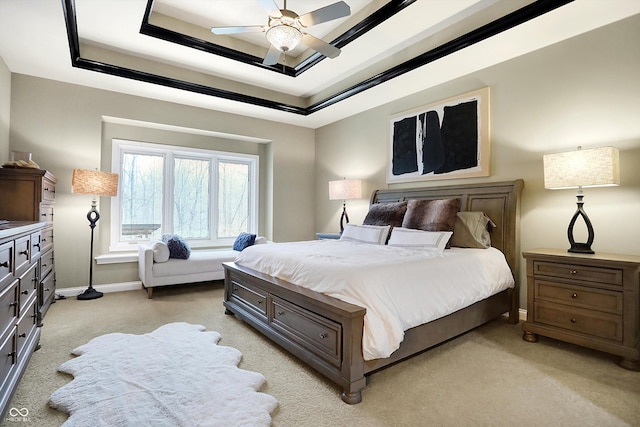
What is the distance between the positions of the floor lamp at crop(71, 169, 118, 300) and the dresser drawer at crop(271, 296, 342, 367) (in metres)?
2.79

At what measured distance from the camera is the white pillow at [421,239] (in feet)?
9.57

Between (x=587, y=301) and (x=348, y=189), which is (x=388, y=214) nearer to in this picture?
(x=348, y=189)

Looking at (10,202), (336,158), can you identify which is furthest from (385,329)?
(336,158)

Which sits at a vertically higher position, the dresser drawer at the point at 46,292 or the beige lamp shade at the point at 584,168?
the beige lamp shade at the point at 584,168

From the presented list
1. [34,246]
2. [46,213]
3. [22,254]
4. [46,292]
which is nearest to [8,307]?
[22,254]

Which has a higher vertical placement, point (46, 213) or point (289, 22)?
point (289, 22)

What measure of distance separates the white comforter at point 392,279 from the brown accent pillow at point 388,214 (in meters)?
0.79

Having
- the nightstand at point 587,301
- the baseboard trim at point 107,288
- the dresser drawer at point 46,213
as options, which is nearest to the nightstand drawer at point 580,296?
the nightstand at point 587,301

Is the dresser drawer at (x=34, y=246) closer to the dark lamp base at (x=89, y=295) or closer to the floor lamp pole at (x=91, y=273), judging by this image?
the floor lamp pole at (x=91, y=273)

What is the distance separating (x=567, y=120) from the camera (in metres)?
2.87

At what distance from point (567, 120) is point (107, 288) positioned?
563 centimetres

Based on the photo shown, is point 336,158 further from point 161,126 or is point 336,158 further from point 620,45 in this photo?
point 620,45

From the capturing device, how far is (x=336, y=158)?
558cm

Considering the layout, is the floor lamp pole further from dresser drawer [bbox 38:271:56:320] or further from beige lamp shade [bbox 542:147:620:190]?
beige lamp shade [bbox 542:147:620:190]
